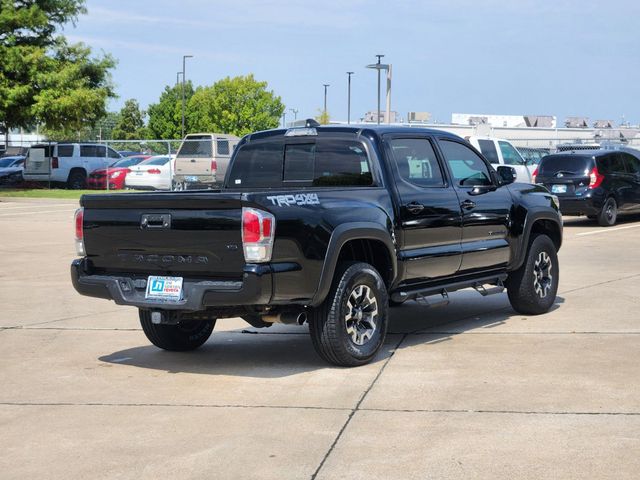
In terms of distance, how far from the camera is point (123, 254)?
25.8 feet

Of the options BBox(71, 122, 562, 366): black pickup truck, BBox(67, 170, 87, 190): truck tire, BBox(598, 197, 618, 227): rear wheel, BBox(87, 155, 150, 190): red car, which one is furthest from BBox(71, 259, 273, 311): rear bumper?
BBox(67, 170, 87, 190): truck tire

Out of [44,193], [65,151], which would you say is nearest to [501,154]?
[44,193]

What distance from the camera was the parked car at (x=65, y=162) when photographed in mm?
40969

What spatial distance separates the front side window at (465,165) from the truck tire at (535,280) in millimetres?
945

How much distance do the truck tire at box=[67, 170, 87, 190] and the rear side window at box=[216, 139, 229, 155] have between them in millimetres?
9488

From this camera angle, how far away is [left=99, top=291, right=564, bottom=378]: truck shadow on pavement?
26.6 feet

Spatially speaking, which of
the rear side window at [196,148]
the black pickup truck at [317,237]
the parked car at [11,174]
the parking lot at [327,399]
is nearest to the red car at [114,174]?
the parked car at [11,174]

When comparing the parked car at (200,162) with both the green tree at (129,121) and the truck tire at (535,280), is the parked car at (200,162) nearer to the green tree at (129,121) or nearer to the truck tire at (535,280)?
the truck tire at (535,280)

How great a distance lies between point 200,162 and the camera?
1307 inches

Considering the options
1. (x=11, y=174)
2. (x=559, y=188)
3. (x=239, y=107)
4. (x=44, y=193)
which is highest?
(x=239, y=107)

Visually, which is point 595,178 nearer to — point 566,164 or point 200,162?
point 566,164

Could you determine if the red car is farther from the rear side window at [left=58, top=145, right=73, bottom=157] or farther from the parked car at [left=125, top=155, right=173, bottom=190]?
the parked car at [left=125, top=155, right=173, bottom=190]

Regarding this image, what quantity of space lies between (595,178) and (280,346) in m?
15.3

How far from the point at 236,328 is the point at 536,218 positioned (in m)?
3.13
